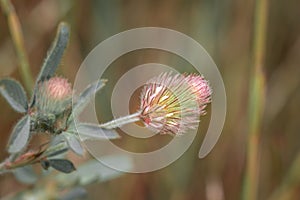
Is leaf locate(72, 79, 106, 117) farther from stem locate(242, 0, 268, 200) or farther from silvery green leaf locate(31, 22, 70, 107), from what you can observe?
stem locate(242, 0, 268, 200)

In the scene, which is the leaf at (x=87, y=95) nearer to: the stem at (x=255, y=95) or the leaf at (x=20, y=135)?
the leaf at (x=20, y=135)

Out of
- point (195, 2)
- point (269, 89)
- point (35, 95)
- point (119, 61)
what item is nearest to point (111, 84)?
point (119, 61)

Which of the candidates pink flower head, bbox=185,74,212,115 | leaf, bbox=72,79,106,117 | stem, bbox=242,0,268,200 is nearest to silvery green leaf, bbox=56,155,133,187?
stem, bbox=242,0,268,200

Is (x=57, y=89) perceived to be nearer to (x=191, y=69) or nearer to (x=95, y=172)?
(x=95, y=172)

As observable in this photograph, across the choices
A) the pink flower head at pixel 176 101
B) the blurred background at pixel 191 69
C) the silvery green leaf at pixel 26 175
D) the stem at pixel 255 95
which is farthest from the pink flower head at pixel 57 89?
the blurred background at pixel 191 69

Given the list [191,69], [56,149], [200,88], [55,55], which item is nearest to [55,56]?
[55,55]

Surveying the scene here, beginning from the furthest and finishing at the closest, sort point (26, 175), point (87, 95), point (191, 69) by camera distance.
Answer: point (191, 69), point (26, 175), point (87, 95)
